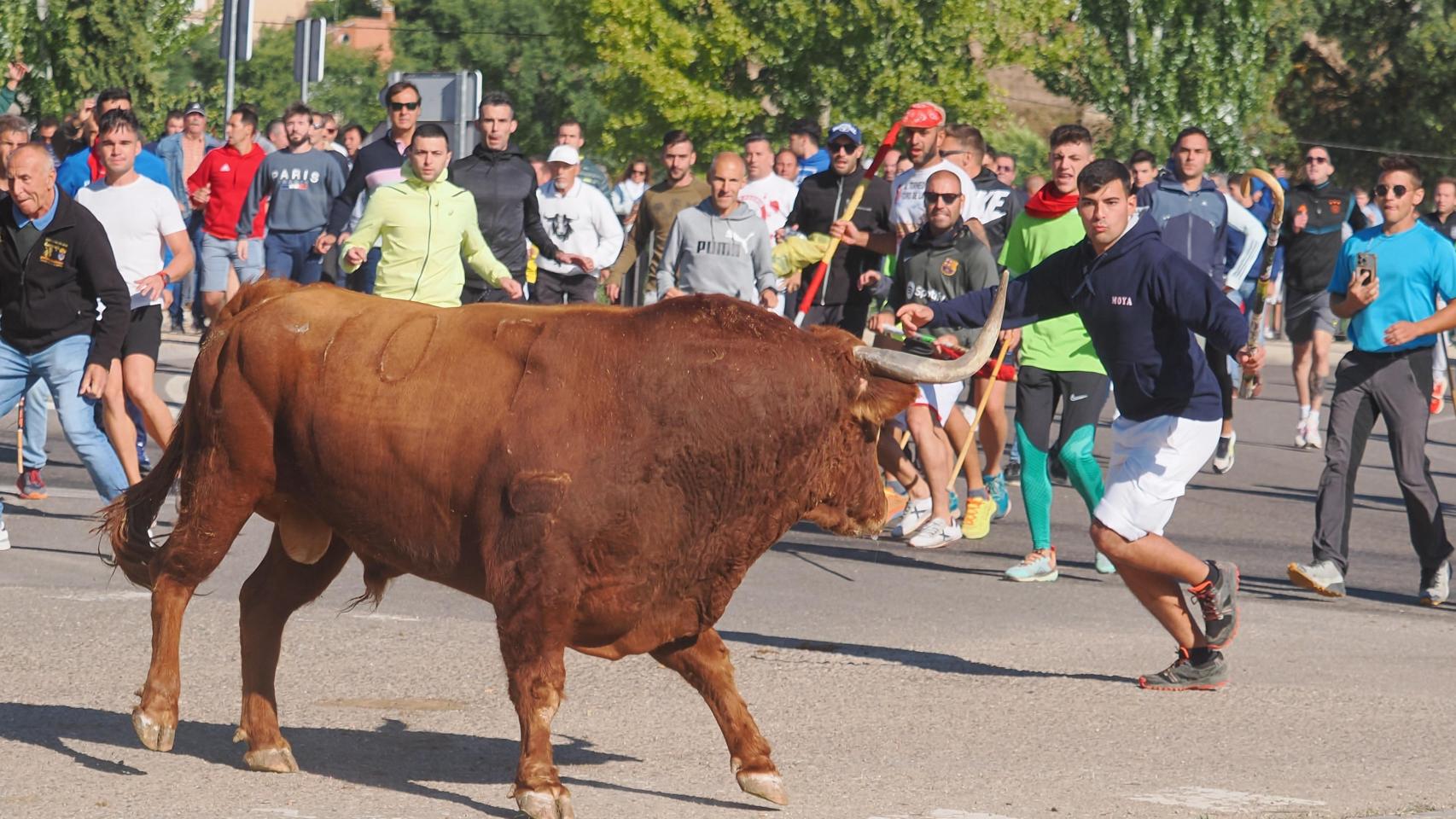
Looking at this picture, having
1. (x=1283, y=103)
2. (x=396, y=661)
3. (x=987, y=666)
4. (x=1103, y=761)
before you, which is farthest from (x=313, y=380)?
(x=1283, y=103)

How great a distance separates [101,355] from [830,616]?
3.43 metres

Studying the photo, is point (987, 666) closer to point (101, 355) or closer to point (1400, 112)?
point (101, 355)

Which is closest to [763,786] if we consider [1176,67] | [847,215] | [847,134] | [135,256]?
[135,256]

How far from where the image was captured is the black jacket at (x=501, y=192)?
488 inches

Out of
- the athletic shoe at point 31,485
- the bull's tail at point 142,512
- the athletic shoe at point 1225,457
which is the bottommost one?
the athletic shoe at point 31,485

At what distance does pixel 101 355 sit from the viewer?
8.82 metres

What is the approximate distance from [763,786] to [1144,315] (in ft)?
8.89

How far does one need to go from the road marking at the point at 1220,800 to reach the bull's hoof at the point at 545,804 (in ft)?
5.40

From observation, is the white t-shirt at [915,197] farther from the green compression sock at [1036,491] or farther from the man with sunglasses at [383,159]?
the man with sunglasses at [383,159]

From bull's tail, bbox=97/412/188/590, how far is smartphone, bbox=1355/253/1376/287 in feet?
18.4

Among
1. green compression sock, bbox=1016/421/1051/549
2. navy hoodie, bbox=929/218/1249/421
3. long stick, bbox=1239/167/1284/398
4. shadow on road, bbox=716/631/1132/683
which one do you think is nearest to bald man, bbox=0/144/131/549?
shadow on road, bbox=716/631/1132/683

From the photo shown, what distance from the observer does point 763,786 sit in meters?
5.43

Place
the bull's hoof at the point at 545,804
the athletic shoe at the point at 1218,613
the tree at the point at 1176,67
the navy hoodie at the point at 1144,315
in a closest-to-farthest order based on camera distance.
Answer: the bull's hoof at the point at 545,804
the navy hoodie at the point at 1144,315
the athletic shoe at the point at 1218,613
the tree at the point at 1176,67

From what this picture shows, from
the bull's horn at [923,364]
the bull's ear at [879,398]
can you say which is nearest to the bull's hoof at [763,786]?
the bull's ear at [879,398]
